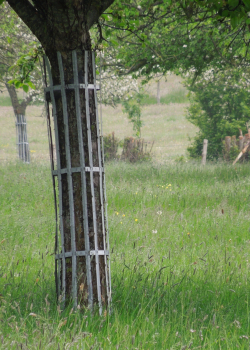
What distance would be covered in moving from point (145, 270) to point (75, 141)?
1918 mm

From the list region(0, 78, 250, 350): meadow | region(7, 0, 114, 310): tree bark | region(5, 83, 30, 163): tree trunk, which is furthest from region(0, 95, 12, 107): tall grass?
region(7, 0, 114, 310): tree bark

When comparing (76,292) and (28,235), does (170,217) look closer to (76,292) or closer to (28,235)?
(28,235)

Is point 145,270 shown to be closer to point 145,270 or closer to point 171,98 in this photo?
point 145,270

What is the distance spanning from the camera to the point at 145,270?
436cm

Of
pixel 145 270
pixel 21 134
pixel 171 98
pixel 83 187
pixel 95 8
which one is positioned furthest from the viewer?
pixel 171 98

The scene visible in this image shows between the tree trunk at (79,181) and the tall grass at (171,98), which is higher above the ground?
the tall grass at (171,98)

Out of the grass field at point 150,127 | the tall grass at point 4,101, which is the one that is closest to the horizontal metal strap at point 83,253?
the grass field at point 150,127

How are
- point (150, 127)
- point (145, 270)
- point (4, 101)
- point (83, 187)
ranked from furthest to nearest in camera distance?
point (4, 101), point (150, 127), point (145, 270), point (83, 187)

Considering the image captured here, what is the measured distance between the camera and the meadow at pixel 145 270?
2717mm

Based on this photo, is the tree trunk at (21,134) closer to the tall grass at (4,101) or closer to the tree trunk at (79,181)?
the tree trunk at (79,181)

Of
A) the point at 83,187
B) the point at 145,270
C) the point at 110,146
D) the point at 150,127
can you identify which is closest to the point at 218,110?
the point at 110,146

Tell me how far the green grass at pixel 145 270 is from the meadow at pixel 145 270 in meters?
0.01

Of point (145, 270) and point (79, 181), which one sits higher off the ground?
point (79, 181)

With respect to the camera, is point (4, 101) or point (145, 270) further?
point (4, 101)
